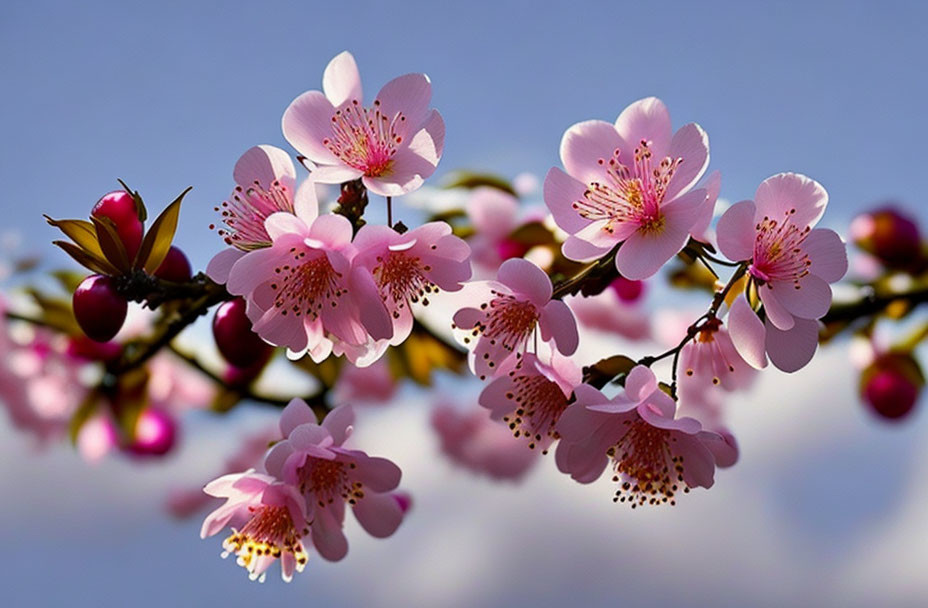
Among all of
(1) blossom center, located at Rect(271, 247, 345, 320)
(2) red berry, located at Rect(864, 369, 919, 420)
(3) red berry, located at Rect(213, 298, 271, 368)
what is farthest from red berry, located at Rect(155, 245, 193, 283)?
(2) red berry, located at Rect(864, 369, 919, 420)

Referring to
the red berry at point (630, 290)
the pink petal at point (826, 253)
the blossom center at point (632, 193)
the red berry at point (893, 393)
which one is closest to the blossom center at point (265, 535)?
the blossom center at point (632, 193)

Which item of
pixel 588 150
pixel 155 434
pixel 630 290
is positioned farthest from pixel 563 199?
pixel 155 434

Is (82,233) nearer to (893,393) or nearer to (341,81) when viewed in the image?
(341,81)

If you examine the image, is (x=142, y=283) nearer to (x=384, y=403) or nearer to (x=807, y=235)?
(x=807, y=235)

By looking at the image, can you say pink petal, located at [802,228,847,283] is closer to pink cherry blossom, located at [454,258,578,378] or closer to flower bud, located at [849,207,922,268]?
pink cherry blossom, located at [454,258,578,378]

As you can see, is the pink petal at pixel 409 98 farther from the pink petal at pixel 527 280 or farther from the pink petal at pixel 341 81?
the pink petal at pixel 527 280

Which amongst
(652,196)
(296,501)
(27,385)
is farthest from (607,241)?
(27,385)
